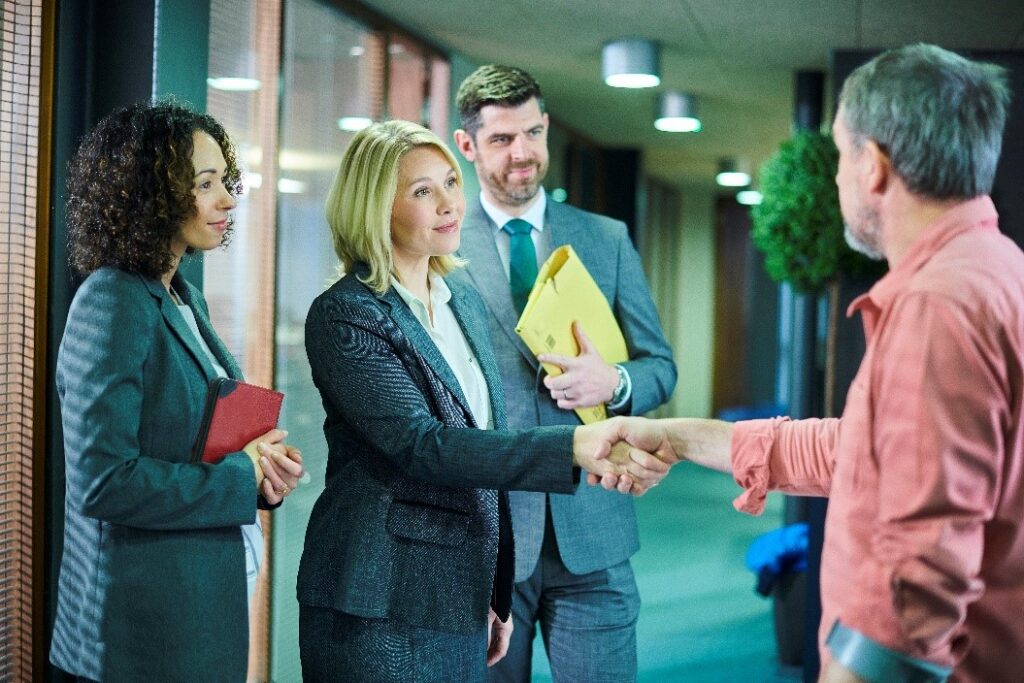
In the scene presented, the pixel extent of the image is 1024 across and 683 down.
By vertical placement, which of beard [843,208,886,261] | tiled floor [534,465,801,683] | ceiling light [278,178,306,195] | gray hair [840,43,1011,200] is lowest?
tiled floor [534,465,801,683]

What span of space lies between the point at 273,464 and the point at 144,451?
0.75 feet

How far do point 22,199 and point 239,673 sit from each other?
119 cm

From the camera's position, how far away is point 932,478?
3.95 feet

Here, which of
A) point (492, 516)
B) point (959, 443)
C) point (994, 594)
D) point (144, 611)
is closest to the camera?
point (959, 443)

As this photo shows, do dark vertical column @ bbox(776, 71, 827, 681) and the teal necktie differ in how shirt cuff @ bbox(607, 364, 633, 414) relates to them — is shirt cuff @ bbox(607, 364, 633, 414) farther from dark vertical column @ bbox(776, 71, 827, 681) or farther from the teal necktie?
dark vertical column @ bbox(776, 71, 827, 681)

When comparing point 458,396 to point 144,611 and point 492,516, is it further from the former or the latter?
point 144,611

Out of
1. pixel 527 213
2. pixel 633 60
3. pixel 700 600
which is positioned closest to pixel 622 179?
pixel 633 60

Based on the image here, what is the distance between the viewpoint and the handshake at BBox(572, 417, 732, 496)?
75.7 inches

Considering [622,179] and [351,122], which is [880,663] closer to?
[351,122]

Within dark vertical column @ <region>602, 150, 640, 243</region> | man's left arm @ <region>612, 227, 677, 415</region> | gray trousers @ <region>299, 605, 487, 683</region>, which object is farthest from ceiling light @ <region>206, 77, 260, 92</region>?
dark vertical column @ <region>602, 150, 640, 243</region>

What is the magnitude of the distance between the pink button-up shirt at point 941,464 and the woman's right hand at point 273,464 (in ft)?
3.29

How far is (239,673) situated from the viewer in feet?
6.42

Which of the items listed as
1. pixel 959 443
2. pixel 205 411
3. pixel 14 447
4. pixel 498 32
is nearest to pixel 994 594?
pixel 959 443

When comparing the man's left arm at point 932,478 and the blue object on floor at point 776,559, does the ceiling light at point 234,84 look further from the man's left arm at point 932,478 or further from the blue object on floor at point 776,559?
the blue object on floor at point 776,559
